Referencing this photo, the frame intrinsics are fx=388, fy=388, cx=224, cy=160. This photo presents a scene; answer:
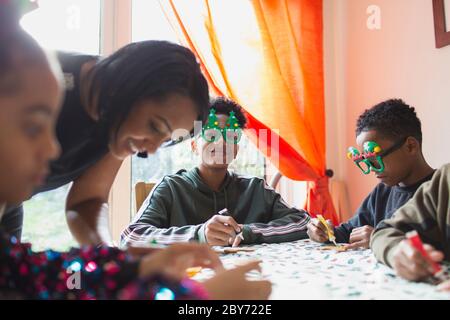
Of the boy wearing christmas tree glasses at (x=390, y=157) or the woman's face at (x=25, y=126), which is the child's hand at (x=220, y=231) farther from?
the woman's face at (x=25, y=126)

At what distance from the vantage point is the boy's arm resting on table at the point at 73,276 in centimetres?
35

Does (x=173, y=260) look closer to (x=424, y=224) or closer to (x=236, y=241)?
(x=424, y=224)

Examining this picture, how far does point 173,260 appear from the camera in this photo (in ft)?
1.28

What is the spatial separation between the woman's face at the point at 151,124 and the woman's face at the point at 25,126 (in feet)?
0.52

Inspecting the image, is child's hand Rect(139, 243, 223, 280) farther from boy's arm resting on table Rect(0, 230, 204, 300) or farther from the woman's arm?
the woman's arm

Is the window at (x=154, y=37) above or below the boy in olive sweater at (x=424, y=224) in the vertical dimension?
above

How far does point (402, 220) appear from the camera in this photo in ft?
2.34

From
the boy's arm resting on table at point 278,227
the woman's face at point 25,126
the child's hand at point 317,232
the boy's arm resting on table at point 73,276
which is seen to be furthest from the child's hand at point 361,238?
the woman's face at point 25,126

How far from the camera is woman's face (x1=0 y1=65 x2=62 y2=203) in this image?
0.29 meters

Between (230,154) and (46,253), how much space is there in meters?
0.95

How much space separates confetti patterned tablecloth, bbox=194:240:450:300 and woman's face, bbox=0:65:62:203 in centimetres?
33

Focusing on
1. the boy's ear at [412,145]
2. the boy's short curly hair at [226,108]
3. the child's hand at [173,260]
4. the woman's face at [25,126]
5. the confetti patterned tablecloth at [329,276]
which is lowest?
the confetti patterned tablecloth at [329,276]

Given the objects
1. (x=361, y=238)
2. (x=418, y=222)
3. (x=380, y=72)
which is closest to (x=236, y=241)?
(x=361, y=238)
